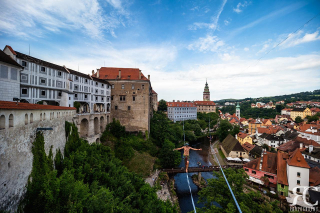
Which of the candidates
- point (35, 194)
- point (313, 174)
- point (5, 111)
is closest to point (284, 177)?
point (313, 174)

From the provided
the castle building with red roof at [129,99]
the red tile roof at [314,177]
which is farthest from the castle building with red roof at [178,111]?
the red tile roof at [314,177]

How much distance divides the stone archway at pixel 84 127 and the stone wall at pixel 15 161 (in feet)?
34.9

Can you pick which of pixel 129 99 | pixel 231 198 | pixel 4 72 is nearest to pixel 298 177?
pixel 231 198

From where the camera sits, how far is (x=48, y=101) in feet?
48.6

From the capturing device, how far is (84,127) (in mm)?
18875

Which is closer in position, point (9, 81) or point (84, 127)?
point (9, 81)

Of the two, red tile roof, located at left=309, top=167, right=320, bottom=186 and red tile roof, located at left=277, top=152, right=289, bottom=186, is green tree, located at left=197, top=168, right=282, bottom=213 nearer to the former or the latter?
red tile roof, located at left=277, top=152, right=289, bottom=186

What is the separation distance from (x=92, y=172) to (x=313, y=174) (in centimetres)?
2322

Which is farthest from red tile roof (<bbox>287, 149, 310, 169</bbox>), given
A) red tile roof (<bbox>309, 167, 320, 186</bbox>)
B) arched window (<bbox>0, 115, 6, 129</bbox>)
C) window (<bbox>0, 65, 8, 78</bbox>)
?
window (<bbox>0, 65, 8, 78</bbox>)

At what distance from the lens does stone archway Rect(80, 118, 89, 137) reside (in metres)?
18.7

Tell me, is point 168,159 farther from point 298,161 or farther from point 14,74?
point 14,74

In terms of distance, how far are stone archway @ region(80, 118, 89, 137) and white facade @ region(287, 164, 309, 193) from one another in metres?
23.9

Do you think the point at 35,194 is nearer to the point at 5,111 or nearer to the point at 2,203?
the point at 2,203

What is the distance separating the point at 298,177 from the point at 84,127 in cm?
2497
